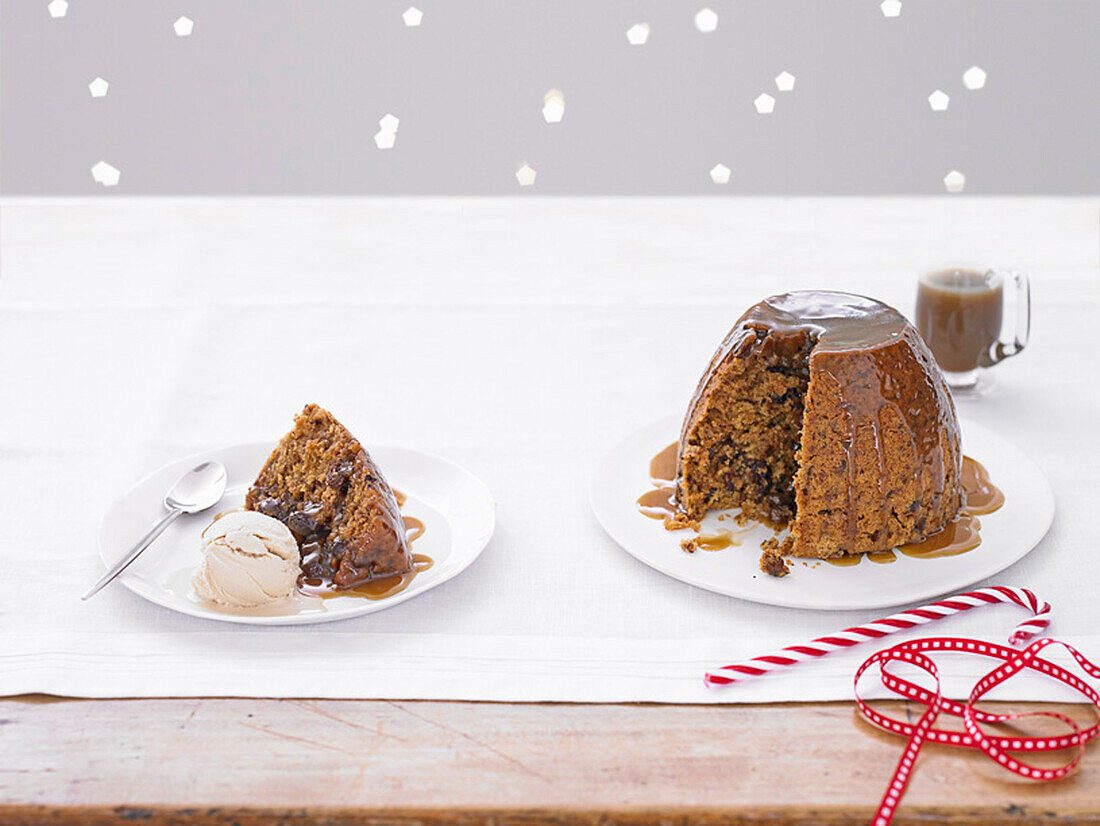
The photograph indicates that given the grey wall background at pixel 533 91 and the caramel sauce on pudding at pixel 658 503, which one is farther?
the grey wall background at pixel 533 91

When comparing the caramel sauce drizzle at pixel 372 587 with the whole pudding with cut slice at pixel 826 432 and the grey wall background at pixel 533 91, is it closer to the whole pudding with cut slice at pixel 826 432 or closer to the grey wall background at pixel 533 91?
the whole pudding with cut slice at pixel 826 432

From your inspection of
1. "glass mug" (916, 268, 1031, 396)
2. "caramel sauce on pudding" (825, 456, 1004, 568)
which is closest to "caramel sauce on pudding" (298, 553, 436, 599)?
"caramel sauce on pudding" (825, 456, 1004, 568)

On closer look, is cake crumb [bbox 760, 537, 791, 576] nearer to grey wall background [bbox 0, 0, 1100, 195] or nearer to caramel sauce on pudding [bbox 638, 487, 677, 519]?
caramel sauce on pudding [bbox 638, 487, 677, 519]

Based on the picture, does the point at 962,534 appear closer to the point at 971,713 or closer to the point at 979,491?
the point at 979,491

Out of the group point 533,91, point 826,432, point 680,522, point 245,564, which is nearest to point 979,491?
point 826,432

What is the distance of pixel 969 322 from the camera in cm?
196

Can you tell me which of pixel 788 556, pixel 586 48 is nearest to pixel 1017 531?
pixel 788 556

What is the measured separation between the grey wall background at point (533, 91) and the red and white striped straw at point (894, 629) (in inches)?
97.1

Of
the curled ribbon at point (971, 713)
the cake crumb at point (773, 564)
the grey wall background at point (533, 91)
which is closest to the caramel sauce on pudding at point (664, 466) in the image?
the cake crumb at point (773, 564)

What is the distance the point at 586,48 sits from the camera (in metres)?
3.52

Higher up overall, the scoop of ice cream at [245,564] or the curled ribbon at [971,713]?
the scoop of ice cream at [245,564]

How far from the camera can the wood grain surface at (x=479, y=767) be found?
110 cm

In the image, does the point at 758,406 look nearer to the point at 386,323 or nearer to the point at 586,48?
the point at 386,323

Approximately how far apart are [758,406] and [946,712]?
0.51m
